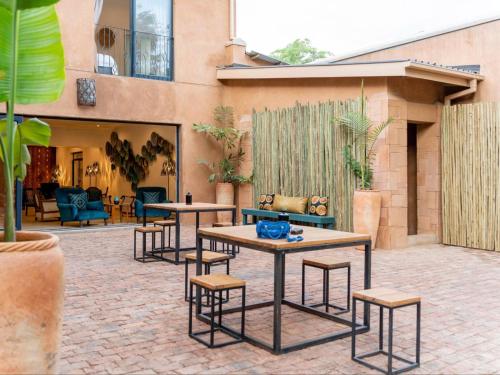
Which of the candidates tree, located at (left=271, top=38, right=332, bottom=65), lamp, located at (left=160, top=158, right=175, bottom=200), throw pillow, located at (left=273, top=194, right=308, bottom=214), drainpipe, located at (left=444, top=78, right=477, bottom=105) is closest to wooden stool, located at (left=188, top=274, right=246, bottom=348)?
throw pillow, located at (left=273, top=194, right=308, bottom=214)

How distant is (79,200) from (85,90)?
2761mm

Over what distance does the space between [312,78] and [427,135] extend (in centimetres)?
230

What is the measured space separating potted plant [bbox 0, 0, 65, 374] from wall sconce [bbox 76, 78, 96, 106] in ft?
23.5

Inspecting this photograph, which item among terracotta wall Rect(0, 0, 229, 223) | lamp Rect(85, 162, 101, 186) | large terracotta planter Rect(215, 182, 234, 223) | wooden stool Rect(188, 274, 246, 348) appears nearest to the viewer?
wooden stool Rect(188, 274, 246, 348)

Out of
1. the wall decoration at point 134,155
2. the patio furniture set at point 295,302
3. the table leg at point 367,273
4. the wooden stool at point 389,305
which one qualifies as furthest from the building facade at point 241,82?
the wooden stool at point 389,305

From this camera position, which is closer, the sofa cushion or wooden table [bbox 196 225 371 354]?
wooden table [bbox 196 225 371 354]

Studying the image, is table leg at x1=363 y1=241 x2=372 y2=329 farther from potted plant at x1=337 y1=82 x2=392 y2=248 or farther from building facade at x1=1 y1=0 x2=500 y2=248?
building facade at x1=1 y1=0 x2=500 y2=248

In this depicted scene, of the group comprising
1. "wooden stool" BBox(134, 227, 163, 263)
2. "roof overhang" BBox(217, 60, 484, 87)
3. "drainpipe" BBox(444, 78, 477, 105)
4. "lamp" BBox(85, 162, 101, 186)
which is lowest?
"wooden stool" BBox(134, 227, 163, 263)

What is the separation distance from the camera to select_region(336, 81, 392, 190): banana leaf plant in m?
8.05

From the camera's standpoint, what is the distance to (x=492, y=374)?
3.13m

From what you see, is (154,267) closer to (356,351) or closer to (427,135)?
(356,351)

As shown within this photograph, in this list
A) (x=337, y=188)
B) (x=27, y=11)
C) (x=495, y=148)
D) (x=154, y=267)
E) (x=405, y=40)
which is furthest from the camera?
(x=405, y=40)

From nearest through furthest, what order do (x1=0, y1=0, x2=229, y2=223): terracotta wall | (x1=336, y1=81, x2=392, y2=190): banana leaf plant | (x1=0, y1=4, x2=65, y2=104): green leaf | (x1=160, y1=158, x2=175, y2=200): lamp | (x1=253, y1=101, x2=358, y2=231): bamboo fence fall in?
1. (x1=0, y1=4, x2=65, y2=104): green leaf
2. (x1=336, y1=81, x2=392, y2=190): banana leaf plant
3. (x1=253, y1=101, x2=358, y2=231): bamboo fence
4. (x1=0, y1=0, x2=229, y2=223): terracotta wall
5. (x1=160, y1=158, x2=175, y2=200): lamp

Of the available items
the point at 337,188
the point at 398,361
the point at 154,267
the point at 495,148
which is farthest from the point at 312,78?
the point at 398,361
